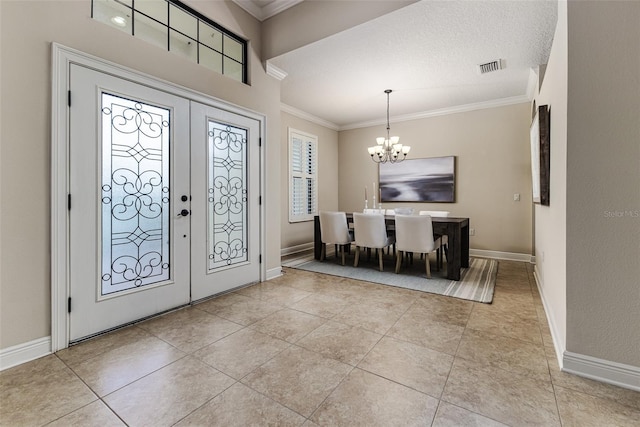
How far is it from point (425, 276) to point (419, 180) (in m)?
2.53

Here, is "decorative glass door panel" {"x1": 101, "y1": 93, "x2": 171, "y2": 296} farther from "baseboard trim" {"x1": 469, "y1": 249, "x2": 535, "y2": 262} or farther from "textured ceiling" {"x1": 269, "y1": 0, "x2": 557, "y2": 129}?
"baseboard trim" {"x1": 469, "y1": 249, "x2": 535, "y2": 262}

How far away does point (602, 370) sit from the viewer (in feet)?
5.48

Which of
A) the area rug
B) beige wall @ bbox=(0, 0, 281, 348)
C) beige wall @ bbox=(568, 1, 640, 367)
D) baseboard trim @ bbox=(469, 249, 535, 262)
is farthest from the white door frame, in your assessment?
baseboard trim @ bbox=(469, 249, 535, 262)

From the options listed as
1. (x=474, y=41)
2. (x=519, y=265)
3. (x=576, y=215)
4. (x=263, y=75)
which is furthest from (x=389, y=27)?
(x=519, y=265)

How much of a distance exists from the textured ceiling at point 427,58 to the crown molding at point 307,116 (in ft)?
0.55

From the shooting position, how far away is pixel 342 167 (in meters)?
6.88

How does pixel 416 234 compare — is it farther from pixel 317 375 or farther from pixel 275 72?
pixel 275 72

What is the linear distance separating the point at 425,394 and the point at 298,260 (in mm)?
3549

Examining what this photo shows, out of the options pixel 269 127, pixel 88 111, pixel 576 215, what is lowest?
pixel 576 215

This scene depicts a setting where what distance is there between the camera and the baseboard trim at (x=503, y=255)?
4.83 m

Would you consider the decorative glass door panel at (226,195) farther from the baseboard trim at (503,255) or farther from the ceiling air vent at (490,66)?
the baseboard trim at (503,255)

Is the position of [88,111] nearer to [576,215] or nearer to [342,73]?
[342,73]

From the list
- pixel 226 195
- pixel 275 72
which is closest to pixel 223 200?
pixel 226 195

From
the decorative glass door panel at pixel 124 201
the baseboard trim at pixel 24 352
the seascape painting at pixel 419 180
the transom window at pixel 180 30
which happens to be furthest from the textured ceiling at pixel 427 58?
the baseboard trim at pixel 24 352
